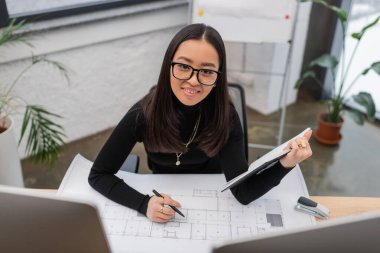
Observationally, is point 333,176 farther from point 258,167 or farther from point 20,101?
point 20,101

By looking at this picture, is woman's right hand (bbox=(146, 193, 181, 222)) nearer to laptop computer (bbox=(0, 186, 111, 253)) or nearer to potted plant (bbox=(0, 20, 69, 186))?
laptop computer (bbox=(0, 186, 111, 253))

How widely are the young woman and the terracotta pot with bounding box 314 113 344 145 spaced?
5.02ft

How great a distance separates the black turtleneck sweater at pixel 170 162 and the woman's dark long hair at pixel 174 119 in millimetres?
25


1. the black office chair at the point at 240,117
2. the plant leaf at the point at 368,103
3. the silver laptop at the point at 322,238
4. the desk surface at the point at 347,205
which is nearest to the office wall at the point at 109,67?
the plant leaf at the point at 368,103

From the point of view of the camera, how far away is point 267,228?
1.02 metres

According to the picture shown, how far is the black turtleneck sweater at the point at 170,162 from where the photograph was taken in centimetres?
110

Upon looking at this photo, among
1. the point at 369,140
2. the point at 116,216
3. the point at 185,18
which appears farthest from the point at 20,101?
the point at 369,140

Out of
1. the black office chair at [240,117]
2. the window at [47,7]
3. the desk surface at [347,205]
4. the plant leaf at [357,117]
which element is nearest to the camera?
the desk surface at [347,205]

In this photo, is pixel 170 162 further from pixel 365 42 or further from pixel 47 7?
pixel 365 42

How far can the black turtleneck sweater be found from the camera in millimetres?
1099

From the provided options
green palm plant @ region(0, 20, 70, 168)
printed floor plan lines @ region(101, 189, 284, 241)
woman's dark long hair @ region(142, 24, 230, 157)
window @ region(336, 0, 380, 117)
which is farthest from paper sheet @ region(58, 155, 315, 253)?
window @ region(336, 0, 380, 117)

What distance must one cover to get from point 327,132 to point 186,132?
5.64 feet

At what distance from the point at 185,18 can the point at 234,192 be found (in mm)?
1864

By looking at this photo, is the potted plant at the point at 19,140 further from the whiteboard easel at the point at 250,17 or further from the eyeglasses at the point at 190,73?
the whiteboard easel at the point at 250,17
